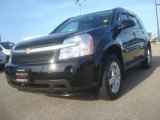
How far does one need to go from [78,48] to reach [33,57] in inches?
30.4

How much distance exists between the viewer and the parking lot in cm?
407

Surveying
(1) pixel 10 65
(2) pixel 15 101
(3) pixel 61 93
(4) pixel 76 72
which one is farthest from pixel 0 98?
(4) pixel 76 72

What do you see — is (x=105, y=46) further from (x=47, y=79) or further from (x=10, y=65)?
(x=10, y=65)

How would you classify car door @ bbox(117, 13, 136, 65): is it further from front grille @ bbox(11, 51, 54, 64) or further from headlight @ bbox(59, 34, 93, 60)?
front grille @ bbox(11, 51, 54, 64)

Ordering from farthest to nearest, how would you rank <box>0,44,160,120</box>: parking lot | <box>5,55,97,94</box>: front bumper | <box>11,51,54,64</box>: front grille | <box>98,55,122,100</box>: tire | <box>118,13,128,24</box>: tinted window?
<box>118,13,128,24</box>: tinted window → <box>98,55,122,100</box>: tire → <box>11,51,54,64</box>: front grille → <box>5,55,97,94</box>: front bumper → <box>0,44,160,120</box>: parking lot

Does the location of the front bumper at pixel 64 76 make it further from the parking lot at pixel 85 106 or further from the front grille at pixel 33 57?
the parking lot at pixel 85 106

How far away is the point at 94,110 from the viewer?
4340 mm

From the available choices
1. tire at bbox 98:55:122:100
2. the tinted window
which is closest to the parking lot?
tire at bbox 98:55:122:100

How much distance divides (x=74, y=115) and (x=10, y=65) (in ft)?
4.94

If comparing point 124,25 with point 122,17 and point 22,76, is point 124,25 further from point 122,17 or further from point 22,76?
point 22,76

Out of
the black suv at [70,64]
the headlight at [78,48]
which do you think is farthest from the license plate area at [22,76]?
the headlight at [78,48]

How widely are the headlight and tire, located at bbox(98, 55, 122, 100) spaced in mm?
537

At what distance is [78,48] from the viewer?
428 cm

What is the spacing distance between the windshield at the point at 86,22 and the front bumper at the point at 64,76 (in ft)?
4.66
